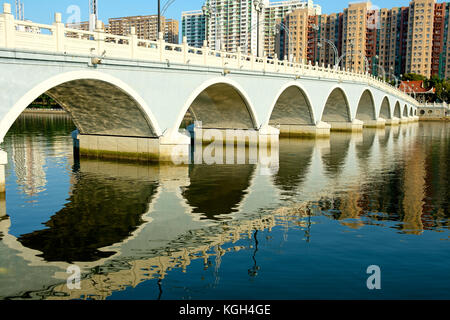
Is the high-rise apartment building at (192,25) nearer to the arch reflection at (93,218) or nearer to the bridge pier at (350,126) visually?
the bridge pier at (350,126)

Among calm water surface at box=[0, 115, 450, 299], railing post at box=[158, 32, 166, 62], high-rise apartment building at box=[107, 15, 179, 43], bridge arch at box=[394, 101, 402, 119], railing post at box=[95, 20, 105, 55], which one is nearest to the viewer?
calm water surface at box=[0, 115, 450, 299]

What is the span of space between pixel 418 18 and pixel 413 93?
2703 centimetres

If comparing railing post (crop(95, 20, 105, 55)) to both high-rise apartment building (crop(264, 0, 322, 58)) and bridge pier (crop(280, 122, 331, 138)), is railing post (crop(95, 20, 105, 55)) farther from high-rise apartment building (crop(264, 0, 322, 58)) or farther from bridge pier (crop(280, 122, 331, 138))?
high-rise apartment building (crop(264, 0, 322, 58))

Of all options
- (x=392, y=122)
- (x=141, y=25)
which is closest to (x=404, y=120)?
(x=392, y=122)

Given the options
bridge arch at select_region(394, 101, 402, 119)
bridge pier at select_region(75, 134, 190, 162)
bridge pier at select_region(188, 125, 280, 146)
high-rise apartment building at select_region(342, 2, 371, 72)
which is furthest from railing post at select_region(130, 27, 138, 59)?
high-rise apartment building at select_region(342, 2, 371, 72)

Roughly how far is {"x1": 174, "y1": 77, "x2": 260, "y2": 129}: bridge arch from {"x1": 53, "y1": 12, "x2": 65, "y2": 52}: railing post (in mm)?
12598

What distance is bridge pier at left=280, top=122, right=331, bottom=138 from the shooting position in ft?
144

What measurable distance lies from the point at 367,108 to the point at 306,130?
78.0ft

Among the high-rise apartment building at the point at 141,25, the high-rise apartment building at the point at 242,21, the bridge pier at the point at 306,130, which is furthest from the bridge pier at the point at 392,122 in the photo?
the high-rise apartment building at the point at 242,21

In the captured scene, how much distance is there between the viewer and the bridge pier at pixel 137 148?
973 inches

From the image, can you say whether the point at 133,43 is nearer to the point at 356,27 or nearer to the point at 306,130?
the point at 306,130

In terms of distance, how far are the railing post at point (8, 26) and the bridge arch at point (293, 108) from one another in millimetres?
27637

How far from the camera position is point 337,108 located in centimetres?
5375

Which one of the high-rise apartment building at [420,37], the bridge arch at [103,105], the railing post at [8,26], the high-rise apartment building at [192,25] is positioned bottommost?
the bridge arch at [103,105]
